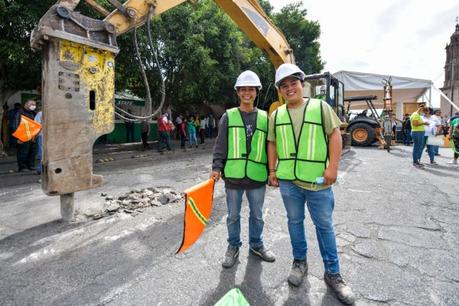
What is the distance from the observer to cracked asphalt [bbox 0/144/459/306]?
2.22 metres

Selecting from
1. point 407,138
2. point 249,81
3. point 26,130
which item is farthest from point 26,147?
point 407,138

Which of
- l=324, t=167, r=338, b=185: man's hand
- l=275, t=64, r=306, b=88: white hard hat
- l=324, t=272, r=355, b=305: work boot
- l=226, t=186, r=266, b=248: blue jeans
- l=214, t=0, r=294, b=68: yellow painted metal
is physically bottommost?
l=324, t=272, r=355, b=305: work boot

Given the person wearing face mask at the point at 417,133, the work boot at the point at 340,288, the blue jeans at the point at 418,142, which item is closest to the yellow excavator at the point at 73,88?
the work boot at the point at 340,288

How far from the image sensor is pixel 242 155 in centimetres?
261

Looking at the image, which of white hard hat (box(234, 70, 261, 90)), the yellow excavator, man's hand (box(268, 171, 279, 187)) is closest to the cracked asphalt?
the yellow excavator

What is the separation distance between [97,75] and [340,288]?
3.40 m

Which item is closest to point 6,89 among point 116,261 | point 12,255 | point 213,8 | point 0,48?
point 0,48

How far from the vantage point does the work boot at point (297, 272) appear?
2.32m

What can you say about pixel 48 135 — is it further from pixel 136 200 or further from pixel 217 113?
pixel 217 113

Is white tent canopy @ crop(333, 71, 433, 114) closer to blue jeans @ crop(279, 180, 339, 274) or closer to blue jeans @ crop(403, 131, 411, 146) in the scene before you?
blue jeans @ crop(403, 131, 411, 146)

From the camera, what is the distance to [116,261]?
2742mm

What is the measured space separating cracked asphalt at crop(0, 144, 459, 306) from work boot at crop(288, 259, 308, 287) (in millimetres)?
51

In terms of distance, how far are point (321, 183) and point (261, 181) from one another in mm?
611

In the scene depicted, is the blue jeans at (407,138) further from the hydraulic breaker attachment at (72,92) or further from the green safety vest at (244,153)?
the hydraulic breaker attachment at (72,92)
